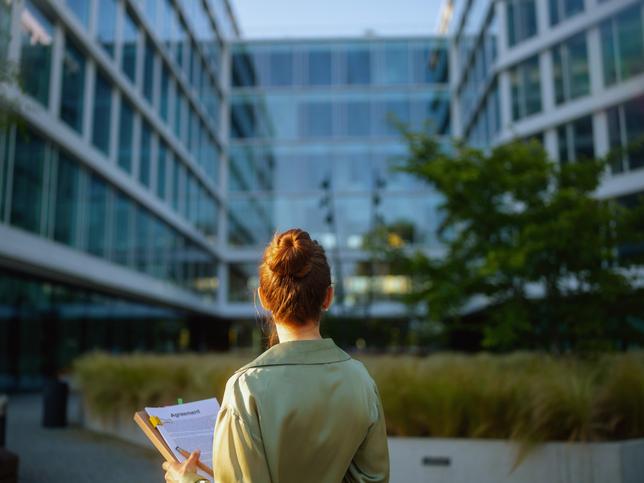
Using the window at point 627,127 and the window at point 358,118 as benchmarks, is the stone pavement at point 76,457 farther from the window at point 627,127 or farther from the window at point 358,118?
the window at point 358,118

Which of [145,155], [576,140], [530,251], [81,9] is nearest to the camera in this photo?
[530,251]

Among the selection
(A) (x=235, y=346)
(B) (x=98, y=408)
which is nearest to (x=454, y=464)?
(B) (x=98, y=408)

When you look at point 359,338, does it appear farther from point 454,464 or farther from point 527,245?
point 454,464

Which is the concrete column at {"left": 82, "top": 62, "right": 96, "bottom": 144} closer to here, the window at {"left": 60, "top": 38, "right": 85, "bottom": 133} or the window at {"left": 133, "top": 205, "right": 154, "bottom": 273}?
the window at {"left": 60, "top": 38, "right": 85, "bottom": 133}

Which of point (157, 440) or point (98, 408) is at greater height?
point (157, 440)

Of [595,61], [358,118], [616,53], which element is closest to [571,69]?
[595,61]

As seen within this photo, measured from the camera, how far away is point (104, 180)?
21.5 meters

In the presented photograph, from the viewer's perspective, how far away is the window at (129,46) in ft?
75.9

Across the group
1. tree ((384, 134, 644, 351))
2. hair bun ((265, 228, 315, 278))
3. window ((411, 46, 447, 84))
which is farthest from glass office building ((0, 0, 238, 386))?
window ((411, 46, 447, 84))

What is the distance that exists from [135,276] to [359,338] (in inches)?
525

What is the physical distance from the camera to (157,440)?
2107 mm

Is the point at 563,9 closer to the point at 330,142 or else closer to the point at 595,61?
the point at 595,61

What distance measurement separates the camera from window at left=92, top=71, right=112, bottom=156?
20.7 metres

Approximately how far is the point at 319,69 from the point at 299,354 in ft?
126
